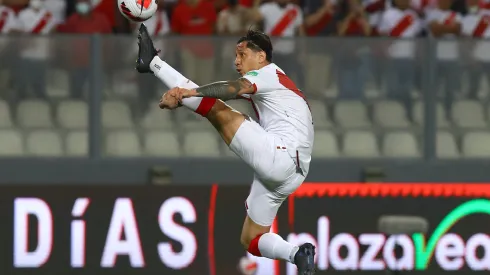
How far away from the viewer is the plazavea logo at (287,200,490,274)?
13.4 metres

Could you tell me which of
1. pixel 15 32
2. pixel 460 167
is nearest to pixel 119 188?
pixel 15 32

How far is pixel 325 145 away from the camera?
13.4 m

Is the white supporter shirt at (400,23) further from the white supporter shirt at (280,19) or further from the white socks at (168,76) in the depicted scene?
the white socks at (168,76)

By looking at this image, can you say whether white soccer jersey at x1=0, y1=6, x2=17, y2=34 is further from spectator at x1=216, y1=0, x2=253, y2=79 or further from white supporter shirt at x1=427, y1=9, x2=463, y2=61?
white supporter shirt at x1=427, y1=9, x2=463, y2=61

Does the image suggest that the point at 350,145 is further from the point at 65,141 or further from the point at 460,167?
the point at 65,141

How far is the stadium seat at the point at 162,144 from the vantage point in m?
13.2

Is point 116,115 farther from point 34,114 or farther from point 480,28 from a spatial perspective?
point 480,28

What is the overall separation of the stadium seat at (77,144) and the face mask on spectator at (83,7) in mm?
1268

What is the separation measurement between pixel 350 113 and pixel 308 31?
1325mm

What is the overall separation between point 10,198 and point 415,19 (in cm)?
437

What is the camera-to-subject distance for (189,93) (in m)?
9.86

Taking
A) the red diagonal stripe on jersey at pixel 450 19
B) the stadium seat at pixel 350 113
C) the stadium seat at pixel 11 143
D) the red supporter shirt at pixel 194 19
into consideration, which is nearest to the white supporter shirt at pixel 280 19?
the red supporter shirt at pixel 194 19

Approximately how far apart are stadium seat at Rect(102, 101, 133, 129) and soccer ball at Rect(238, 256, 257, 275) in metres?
1.63

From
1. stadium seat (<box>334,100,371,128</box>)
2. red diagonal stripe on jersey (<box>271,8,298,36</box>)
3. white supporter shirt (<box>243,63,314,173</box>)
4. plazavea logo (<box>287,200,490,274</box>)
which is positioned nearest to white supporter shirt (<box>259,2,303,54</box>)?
red diagonal stripe on jersey (<box>271,8,298,36</box>)
